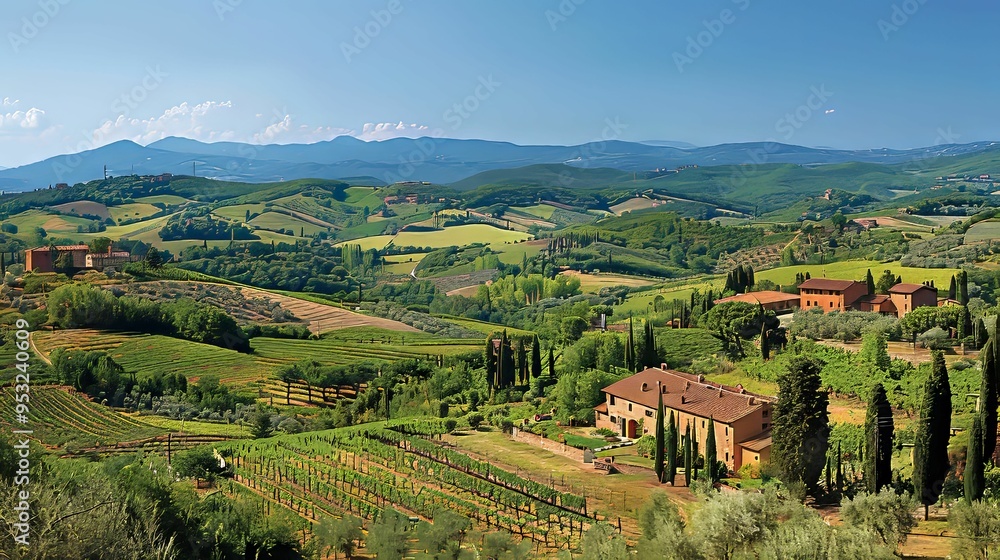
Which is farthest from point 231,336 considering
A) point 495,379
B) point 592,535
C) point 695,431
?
point 592,535

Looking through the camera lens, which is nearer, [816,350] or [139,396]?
[816,350]

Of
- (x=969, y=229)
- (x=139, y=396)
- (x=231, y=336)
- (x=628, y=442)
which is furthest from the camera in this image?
(x=969, y=229)

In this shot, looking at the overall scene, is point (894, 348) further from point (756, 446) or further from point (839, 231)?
point (839, 231)

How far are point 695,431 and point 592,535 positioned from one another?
51.5 feet

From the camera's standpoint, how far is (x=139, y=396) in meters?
56.5

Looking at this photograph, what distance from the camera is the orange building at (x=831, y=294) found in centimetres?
6381

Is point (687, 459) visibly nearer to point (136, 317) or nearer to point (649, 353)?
point (649, 353)

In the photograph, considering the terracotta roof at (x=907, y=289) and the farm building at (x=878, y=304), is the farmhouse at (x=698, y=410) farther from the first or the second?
the terracotta roof at (x=907, y=289)

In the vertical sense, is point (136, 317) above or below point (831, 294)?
below

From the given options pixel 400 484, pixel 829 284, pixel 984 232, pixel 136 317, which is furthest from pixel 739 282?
pixel 136 317

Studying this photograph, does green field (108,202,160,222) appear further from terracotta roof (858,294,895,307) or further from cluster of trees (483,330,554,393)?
terracotta roof (858,294,895,307)

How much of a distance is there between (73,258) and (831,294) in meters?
75.4

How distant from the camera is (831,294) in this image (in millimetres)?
65312

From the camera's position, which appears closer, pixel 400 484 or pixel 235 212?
pixel 400 484
